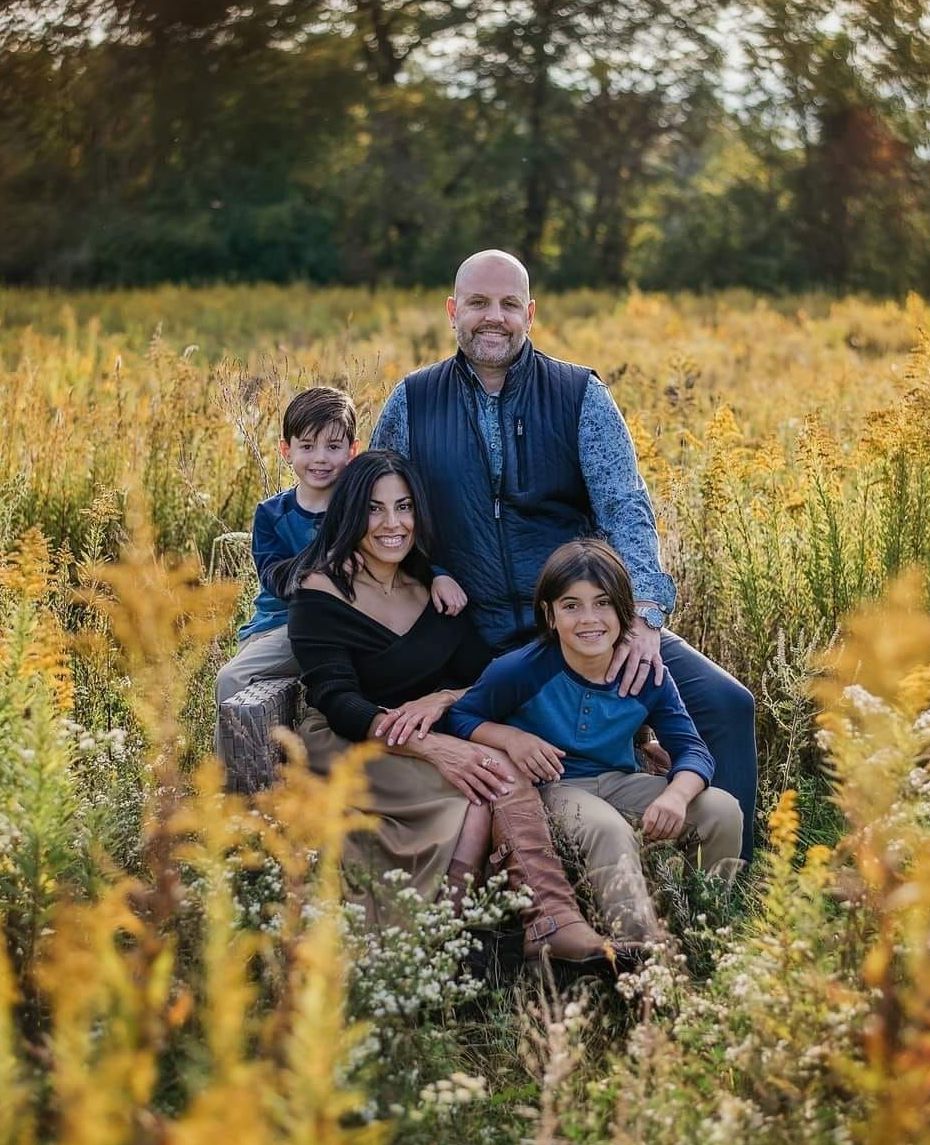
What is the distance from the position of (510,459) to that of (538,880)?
156 cm

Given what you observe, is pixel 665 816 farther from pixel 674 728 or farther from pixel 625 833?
pixel 674 728

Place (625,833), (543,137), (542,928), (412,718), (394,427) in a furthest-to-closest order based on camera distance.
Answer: (543,137) → (394,427) → (412,718) → (625,833) → (542,928)

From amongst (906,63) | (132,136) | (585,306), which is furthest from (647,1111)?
(906,63)

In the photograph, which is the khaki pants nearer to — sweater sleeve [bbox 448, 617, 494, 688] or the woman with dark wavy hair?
the woman with dark wavy hair

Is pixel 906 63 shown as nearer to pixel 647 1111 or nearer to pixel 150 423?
pixel 150 423

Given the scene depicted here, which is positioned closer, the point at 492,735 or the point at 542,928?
the point at 542,928

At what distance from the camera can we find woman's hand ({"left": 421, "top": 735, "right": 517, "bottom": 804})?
3.51m

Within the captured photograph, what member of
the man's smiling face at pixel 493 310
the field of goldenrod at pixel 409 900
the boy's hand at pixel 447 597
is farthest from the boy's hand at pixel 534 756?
the man's smiling face at pixel 493 310

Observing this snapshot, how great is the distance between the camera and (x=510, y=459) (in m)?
4.31

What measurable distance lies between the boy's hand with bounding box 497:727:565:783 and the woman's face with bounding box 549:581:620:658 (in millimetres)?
296

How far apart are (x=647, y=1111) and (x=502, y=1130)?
62 centimetres

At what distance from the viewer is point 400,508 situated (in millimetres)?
3918

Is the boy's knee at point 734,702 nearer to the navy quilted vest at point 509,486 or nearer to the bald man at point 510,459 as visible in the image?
the bald man at point 510,459


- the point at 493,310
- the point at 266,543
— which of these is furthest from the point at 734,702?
the point at 266,543
